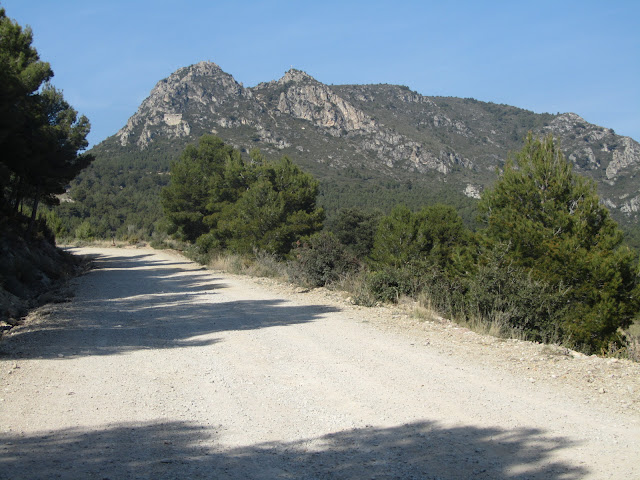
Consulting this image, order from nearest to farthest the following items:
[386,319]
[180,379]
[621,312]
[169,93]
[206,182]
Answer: [180,379]
[386,319]
[621,312]
[206,182]
[169,93]

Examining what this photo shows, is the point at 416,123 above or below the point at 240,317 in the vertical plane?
above

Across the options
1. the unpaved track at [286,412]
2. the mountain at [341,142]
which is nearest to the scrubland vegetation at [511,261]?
the unpaved track at [286,412]

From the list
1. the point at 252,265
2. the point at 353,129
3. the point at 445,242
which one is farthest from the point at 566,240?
the point at 353,129

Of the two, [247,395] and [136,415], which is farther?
[247,395]

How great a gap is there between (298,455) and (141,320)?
6.44m

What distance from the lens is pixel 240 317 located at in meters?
9.43

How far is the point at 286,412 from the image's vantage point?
4.34m

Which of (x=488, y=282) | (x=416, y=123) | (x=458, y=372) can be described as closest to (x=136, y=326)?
(x=458, y=372)

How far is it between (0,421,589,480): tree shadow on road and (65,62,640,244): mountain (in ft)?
197

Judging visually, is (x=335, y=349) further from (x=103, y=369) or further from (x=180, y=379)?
(x=103, y=369)

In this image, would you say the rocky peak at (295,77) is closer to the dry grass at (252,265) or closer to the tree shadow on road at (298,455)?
the dry grass at (252,265)

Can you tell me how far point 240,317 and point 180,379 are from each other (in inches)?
161

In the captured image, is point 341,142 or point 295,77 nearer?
point 341,142

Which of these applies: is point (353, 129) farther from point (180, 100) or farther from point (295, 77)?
point (180, 100)
